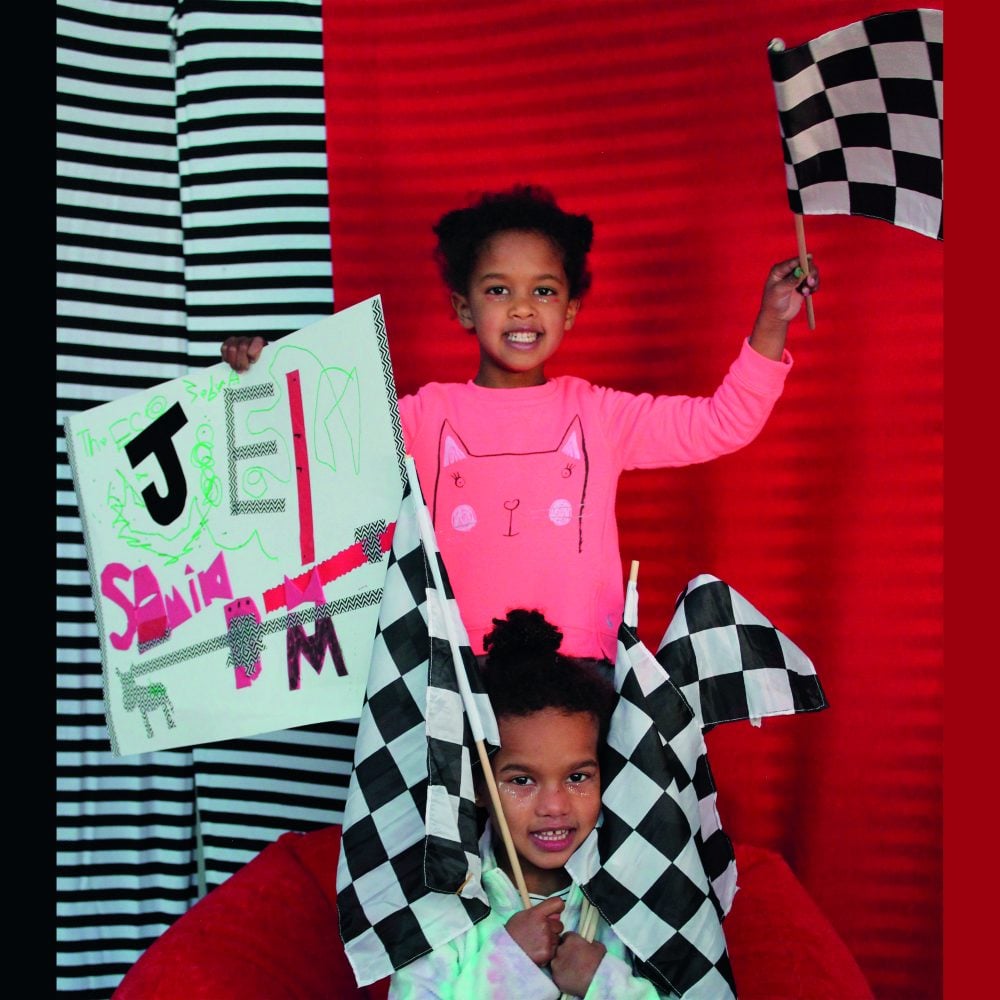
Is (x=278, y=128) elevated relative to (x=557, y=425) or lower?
elevated

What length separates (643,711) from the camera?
1391 mm

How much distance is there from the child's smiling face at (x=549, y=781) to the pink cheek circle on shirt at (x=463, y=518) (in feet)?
1.02

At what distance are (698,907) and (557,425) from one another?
66cm

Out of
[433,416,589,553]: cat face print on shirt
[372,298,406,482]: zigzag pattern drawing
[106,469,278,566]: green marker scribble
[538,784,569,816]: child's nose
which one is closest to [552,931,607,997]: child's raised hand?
[538,784,569,816]: child's nose

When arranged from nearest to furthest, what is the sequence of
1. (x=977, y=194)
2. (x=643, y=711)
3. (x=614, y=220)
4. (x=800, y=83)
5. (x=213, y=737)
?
(x=977, y=194) < (x=643, y=711) < (x=800, y=83) < (x=213, y=737) < (x=614, y=220)

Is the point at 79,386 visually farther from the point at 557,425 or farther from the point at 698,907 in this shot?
the point at 698,907

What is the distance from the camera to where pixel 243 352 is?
1.74 metres

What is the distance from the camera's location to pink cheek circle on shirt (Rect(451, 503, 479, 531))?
1.66 metres

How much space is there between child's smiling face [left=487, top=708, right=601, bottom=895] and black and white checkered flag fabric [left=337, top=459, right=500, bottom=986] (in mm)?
45

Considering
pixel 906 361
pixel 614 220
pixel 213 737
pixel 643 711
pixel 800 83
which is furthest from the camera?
pixel 614 220

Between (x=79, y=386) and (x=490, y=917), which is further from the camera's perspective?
(x=79, y=386)

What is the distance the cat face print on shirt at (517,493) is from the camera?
1648mm

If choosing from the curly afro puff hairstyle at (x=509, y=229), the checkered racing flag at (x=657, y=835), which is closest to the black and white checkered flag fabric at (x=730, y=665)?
the checkered racing flag at (x=657, y=835)

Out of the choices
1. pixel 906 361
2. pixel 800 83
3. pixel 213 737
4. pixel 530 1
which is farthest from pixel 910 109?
pixel 213 737
